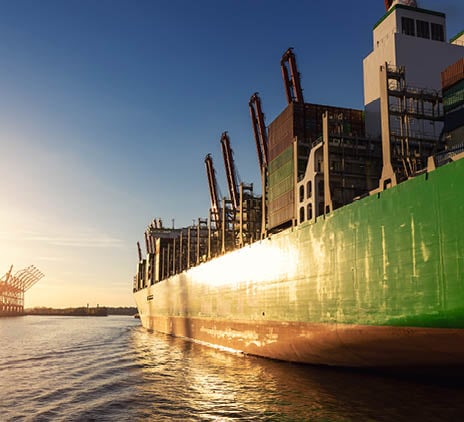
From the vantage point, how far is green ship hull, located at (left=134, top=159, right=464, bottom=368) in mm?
12891

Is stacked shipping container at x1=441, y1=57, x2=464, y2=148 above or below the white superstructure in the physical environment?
below

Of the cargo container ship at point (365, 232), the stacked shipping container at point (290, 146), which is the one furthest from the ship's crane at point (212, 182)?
the stacked shipping container at point (290, 146)

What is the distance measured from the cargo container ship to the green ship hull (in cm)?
4

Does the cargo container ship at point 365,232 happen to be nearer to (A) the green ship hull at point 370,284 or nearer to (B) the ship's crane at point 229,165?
(A) the green ship hull at point 370,284

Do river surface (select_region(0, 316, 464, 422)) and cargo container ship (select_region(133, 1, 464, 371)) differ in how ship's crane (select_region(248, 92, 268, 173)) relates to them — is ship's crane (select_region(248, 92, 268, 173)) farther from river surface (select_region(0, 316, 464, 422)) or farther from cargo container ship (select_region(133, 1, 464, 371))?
river surface (select_region(0, 316, 464, 422))

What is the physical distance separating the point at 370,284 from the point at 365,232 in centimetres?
188

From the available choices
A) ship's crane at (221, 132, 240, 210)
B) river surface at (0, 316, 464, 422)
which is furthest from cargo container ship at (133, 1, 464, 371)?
ship's crane at (221, 132, 240, 210)

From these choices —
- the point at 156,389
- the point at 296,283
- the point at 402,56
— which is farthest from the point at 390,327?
the point at 402,56

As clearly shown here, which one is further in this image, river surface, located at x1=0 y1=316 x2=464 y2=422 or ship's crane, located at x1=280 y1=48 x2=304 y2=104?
ship's crane, located at x1=280 y1=48 x2=304 y2=104

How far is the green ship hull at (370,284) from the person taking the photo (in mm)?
12891

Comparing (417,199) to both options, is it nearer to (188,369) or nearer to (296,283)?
(296,283)

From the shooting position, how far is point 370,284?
1558 cm

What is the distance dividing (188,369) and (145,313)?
5040cm

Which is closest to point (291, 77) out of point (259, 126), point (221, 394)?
point (259, 126)
